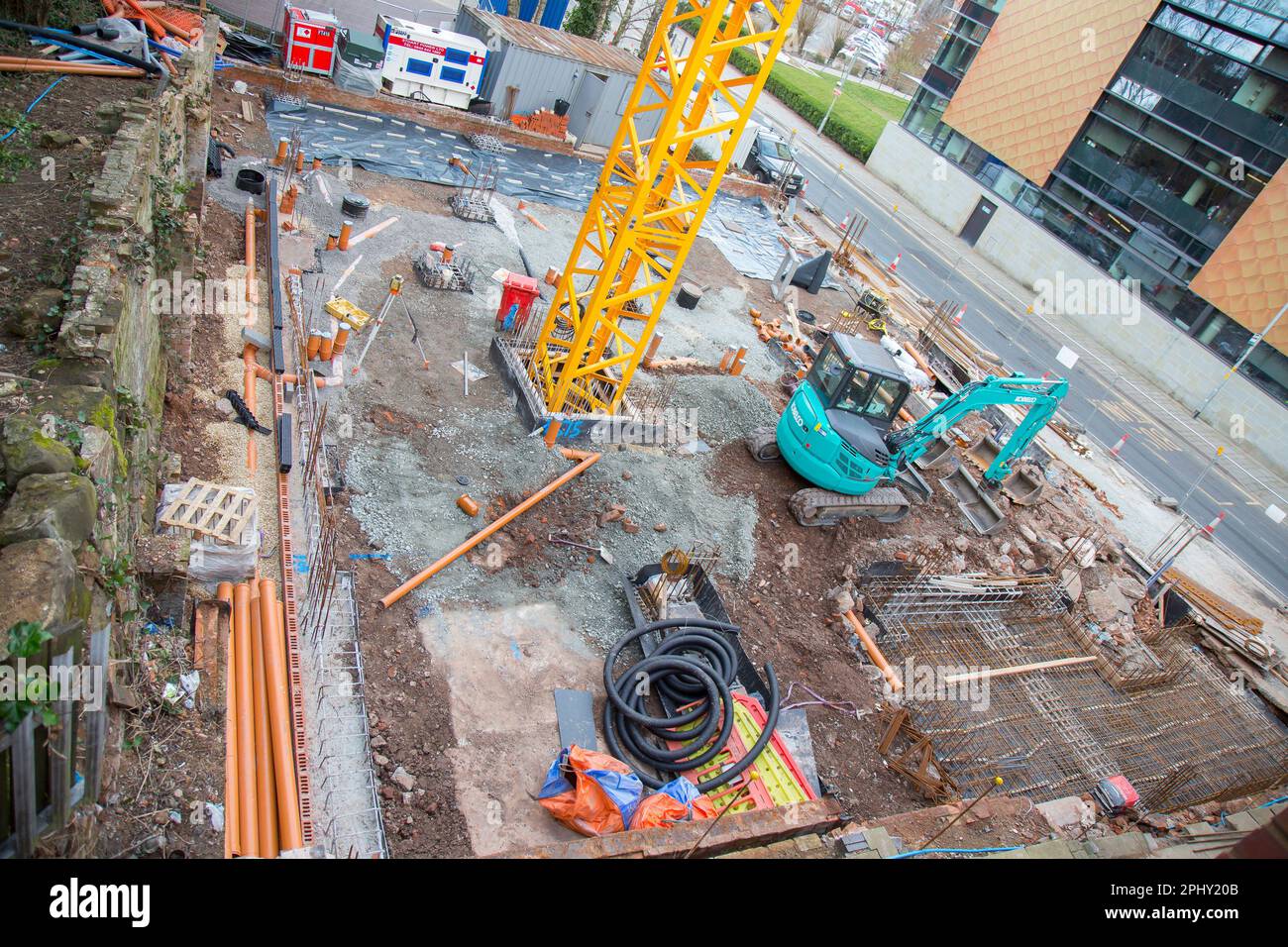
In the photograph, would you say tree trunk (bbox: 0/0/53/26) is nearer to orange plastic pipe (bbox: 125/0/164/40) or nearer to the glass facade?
orange plastic pipe (bbox: 125/0/164/40)

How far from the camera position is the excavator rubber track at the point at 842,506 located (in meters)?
15.6

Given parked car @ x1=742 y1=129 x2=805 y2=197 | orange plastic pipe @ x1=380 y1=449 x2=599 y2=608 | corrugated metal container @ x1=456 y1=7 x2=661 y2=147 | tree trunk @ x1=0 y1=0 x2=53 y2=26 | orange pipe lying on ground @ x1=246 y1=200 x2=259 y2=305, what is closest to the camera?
orange plastic pipe @ x1=380 y1=449 x2=599 y2=608

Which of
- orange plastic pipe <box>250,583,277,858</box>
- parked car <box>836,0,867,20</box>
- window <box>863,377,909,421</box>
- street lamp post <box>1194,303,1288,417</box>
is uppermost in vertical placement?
parked car <box>836,0,867,20</box>

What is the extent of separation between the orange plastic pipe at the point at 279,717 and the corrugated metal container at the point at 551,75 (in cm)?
2243

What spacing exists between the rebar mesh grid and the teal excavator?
174 centimetres

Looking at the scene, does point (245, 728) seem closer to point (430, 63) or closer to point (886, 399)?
point (886, 399)

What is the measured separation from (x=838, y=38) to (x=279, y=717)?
66216 mm

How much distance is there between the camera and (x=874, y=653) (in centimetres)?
1345

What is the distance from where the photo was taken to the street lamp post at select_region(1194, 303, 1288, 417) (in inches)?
1075

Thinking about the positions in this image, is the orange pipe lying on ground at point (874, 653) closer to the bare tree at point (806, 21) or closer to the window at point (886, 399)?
the window at point (886, 399)

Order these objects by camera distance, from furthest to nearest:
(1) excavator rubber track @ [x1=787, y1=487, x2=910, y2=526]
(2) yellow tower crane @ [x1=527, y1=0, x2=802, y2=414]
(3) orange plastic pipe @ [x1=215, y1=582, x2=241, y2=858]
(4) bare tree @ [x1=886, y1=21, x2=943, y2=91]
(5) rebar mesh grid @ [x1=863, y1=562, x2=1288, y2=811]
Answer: (4) bare tree @ [x1=886, y1=21, x2=943, y2=91], (1) excavator rubber track @ [x1=787, y1=487, x2=910, y2=526], (2) yellow tower crane @ [x1=527, y1=0, x2=802, y2=414], (5) rebar mesh grid @ [x1=863, y1=562, x2=1288, y2=811], (3) orange plastic pipe @ [x1=215, y1=582, x2=241, y2=858]

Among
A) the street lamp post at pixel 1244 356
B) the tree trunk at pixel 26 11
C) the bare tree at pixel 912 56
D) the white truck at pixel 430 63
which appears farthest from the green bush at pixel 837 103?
the tree trunk at pixel 26 11

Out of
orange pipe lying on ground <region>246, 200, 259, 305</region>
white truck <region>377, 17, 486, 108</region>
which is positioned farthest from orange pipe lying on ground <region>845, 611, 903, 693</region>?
white truck <region>377, 17, 486, 108</region>

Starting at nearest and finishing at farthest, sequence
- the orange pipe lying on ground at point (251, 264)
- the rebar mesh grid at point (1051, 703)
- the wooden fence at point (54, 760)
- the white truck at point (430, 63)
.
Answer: the wooden fence at point (54, 760), the rebar mesh grid at point (1051, 703), the orange pipe lying on ground at point (251, 264), the white truck at point (430, 63)
